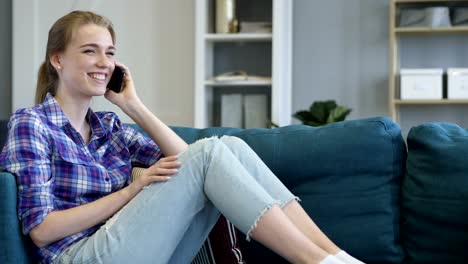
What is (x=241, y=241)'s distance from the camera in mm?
2168

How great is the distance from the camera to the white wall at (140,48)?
168 inches

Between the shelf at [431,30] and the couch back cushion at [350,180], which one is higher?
the shelf at [431,30]

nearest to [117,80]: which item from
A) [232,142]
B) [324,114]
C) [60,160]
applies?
[60,160]

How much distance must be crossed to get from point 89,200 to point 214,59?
7.67 ft

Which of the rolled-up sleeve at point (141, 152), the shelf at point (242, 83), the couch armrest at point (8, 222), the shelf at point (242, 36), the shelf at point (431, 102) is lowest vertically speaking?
the couch armrest at point (8, 222)

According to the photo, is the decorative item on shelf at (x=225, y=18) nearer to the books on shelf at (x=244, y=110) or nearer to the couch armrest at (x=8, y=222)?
the books on shelf at (x=244, y=110)

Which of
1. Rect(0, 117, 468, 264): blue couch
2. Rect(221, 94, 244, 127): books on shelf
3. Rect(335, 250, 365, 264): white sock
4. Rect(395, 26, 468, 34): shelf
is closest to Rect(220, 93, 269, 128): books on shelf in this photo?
Rect(221, 94, 244, 127): books on shelf

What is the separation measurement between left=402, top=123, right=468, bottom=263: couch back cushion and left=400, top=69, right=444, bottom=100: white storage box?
72.1 inches

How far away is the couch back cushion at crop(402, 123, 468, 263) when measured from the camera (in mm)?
1991

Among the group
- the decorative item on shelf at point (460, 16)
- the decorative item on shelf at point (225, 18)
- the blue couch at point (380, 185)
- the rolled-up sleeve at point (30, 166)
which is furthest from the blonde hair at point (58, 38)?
the decorative item on shelf at point (460, 16)

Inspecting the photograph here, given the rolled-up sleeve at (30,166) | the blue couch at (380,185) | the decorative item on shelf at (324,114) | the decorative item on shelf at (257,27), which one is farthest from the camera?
the decorative item on shelf at (257,27)

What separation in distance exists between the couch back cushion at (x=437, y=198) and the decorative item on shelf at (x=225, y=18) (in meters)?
2.08

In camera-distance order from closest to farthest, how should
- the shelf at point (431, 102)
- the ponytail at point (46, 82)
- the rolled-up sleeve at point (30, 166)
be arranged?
the rolled-up sleeve at point (30, 166) → the ponytail at point (46, 82) → the shelf at point (431, 102)

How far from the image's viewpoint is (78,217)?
182cm
